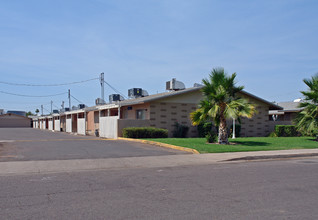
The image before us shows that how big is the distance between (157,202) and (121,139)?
17.2 metres

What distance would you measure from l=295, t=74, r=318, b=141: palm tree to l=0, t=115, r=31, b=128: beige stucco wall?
6973cm

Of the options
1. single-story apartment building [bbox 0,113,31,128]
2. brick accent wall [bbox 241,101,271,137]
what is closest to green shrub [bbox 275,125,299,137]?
brick accent wall [bbox 241,101,271,137]

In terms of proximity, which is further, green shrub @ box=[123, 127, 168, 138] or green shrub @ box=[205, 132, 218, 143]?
green shrub @ box=[123, 127, 168, 138]

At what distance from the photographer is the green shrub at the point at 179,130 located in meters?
26.6

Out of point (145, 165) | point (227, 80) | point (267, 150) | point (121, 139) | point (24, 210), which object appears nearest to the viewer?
point (24, 210)

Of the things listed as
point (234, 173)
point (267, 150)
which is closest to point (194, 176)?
point (234, 173)

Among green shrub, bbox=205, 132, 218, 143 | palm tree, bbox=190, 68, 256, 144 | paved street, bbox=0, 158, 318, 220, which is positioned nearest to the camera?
paved street, bbox=0, 158, 318, 220

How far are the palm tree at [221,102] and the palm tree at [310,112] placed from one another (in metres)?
6.51

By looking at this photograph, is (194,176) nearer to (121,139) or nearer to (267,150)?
(267,150)

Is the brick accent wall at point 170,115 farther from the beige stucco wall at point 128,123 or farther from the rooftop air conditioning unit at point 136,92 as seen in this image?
the rooftop air conditioning unit at point 136,92

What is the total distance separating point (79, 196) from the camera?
23.3 feet

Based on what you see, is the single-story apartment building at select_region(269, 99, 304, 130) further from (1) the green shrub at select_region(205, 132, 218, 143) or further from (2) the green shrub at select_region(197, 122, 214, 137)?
(1) the green shrub at select_region(205, 132, 218, 143)

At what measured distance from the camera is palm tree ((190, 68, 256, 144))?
18.6 metres

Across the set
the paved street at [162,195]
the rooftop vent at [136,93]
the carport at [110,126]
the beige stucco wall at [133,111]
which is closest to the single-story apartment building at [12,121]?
the rooftop vent at [136,93]
